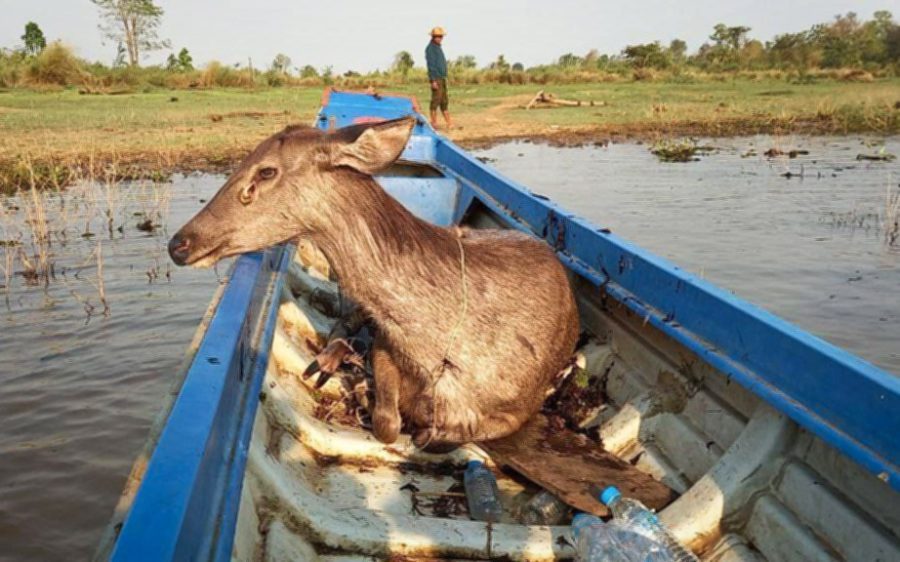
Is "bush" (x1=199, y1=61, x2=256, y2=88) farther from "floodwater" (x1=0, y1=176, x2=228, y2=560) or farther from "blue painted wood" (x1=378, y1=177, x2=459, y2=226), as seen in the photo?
"blue painted wood" (x1=378, y1=177, x2=459, y2=226)

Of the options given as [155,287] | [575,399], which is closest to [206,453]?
[575,399]

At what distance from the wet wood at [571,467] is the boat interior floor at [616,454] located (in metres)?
0.09

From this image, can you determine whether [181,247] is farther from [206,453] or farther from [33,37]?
[33,37]

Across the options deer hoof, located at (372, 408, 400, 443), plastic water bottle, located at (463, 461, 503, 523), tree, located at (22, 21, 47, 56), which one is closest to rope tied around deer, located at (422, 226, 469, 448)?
deer hoof, located at (372, 408, 400, 443)

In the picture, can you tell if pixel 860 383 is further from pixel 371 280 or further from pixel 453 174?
pixel 453 174

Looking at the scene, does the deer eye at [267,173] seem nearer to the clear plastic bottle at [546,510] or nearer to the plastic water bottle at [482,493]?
the plastic water bottle at [482,493]

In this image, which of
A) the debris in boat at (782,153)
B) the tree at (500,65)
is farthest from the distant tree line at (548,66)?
the debris in boat at (782,153)

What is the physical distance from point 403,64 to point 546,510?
44.2 metres

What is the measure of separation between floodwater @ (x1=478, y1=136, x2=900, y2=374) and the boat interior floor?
2.80 meters

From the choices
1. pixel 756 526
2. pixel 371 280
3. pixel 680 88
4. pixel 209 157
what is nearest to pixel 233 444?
pixel 371 280

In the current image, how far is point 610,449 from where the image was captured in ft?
11.5

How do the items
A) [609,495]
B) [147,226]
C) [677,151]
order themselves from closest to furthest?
[609,495], [147,226], [677,151]

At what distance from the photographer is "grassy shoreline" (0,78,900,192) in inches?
593

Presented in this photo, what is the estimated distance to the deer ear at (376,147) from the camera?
305 centimetres
